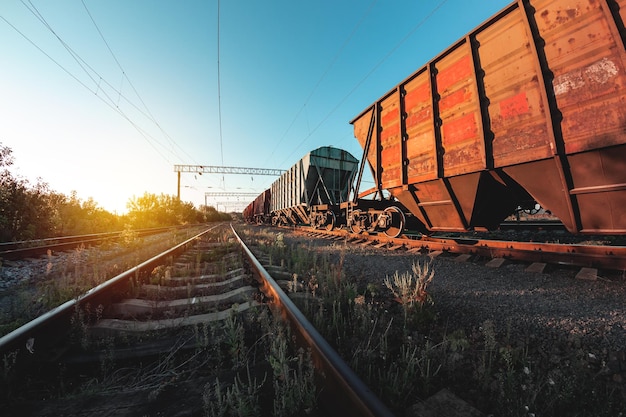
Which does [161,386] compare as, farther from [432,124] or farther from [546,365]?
[432,124]

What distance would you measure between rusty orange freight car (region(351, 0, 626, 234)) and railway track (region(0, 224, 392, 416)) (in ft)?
12.3

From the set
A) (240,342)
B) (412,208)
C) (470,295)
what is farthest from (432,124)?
(240,342)

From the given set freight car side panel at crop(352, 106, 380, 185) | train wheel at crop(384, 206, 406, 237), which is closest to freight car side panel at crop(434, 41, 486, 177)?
freight car side panel at crop(352, 106, 380, 185)

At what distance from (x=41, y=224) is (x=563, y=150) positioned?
16.5m

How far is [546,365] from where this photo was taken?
159cm

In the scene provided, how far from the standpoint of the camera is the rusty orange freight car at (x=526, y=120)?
9.33 ft

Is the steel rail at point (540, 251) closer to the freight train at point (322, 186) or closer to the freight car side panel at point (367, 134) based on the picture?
the freight car side panel at point (367, 134)

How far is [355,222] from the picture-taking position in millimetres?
7703

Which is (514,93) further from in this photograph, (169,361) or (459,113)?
(169,361)

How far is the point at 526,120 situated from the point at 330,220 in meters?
7.37

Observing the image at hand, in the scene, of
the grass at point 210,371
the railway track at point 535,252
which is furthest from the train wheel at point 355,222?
the grass at point 210,371

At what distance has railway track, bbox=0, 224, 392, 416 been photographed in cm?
116

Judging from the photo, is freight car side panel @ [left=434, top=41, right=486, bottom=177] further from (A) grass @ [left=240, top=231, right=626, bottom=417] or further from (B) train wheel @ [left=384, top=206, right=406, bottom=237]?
(A) grass @ [left=240, top=231, right=626, bottom=417]

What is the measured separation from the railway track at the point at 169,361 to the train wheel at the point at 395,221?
4516mm
